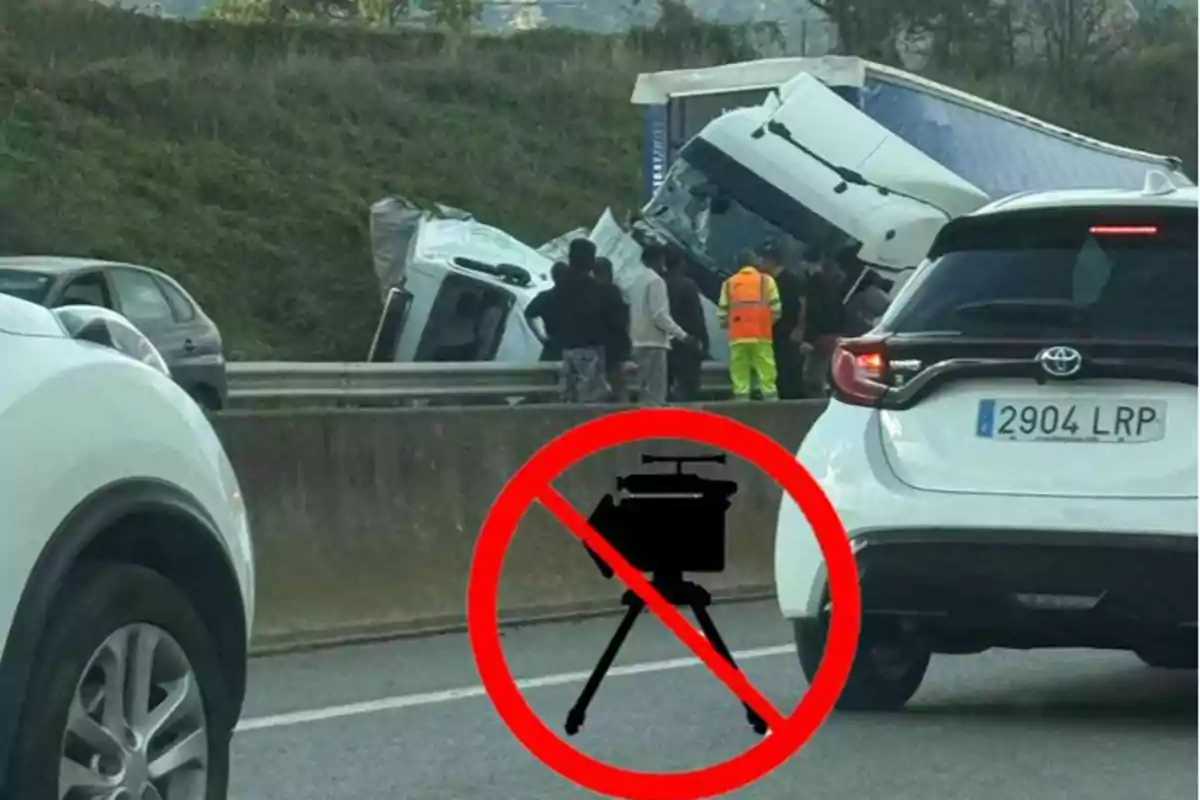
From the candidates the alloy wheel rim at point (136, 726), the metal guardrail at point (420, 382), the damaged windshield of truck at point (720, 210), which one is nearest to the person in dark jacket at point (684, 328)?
the metal guardrail at point (420, 382)

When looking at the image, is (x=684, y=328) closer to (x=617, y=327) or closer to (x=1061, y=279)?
(x=617, y=327)

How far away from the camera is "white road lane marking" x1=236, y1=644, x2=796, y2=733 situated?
9133 millimetres

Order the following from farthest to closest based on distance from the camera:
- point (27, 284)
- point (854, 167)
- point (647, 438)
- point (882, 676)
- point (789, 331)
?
point (854, 167) < point (789, 331) < point (27, 284) < point (882, 676) < point (647, 438)

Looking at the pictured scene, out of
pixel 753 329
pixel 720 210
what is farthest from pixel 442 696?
pixel 720 210

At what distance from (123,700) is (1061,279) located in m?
3.95

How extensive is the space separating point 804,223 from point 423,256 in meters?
3.92

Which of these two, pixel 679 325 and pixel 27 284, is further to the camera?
pixel 679 325

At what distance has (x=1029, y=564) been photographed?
8.09 meters

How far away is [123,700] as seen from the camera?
535 cm

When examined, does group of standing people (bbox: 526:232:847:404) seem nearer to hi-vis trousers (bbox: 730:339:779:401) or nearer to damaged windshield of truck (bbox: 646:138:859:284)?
hi-vis trousers (bbox: 730:339:779:401)

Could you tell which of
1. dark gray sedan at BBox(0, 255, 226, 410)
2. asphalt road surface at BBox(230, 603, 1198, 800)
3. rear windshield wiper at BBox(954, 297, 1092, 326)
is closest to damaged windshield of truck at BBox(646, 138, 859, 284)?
dark gray sedan at BBox(0, 255, 226, 410)

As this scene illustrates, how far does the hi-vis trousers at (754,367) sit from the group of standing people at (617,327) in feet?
1.46

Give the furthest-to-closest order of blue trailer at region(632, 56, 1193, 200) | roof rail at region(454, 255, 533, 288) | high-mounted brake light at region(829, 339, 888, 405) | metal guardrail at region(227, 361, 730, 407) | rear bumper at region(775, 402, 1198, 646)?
roof rail at region(454, 255, 533, 288), metal guardrail at region(227, 361, 730, 407), blue trailer at region(632, 56, 1193, 200), high-mounted brake light at region(829, 339, 888, 405), rear bumper at region(775, 402, 1198, 646)

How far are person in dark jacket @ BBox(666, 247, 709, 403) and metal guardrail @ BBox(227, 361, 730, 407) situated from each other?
1.99 m
